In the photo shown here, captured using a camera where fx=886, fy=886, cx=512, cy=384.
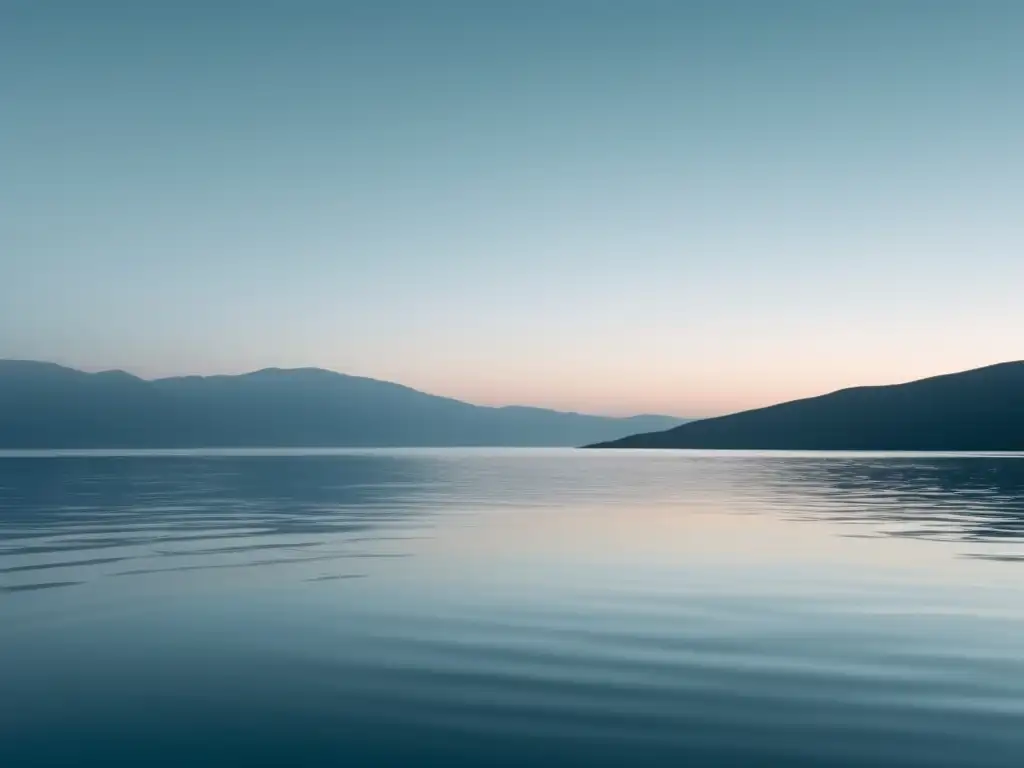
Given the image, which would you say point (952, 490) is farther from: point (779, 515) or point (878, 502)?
point (779, 515)

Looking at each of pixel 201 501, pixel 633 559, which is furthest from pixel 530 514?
pixel 201 501

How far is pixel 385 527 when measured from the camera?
112 feet

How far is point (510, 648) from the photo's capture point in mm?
14172

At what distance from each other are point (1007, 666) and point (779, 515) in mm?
27561

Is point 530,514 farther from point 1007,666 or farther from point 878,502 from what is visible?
point 1007,666

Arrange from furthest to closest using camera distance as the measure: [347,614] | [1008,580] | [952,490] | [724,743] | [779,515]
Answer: [952,490] → [779,515] → [1008,580] → [347,614] → [724,743]

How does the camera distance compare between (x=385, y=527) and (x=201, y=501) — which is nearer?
(x=385, y=527)

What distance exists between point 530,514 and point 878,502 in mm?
21254

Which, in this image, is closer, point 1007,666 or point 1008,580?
point 1007,666

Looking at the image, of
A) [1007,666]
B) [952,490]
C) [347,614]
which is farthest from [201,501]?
[952,490]

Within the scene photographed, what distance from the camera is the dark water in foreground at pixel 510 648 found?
9695mm

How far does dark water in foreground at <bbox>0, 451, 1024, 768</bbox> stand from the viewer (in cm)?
970

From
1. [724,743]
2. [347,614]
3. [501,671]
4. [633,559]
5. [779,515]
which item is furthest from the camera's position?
[779,515]

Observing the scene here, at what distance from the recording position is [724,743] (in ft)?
31.8
